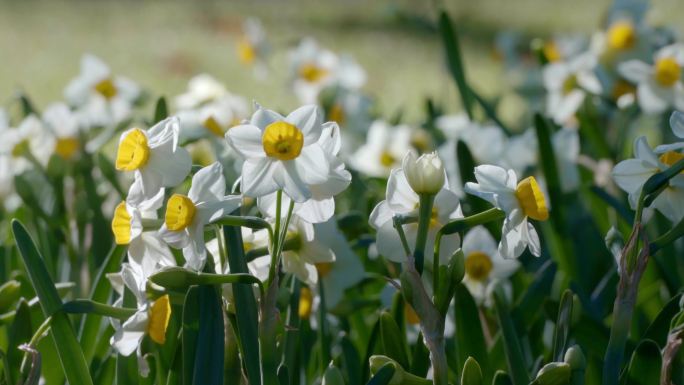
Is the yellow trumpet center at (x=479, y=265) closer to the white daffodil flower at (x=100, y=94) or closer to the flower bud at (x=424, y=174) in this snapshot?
the flower bud at (x=424, y=174)

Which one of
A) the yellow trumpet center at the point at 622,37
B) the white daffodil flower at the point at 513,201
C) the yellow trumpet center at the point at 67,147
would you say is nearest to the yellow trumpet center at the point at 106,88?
the yellow trumpet center at the point at 67,147

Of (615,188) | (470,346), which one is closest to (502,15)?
(615,188)

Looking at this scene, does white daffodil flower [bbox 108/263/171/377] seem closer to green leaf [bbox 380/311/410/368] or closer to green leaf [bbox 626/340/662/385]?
green leaf [bbox 380/311/410/368]

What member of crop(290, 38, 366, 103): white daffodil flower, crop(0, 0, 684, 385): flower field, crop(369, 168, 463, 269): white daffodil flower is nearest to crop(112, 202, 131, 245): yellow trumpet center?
crop(0, 0, 684, 385): flower field

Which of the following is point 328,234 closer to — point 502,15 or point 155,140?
point 155,140

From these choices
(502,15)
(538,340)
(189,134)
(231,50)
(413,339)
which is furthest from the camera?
(502,15)

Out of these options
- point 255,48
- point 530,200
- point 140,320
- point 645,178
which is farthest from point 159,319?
point 255,48
